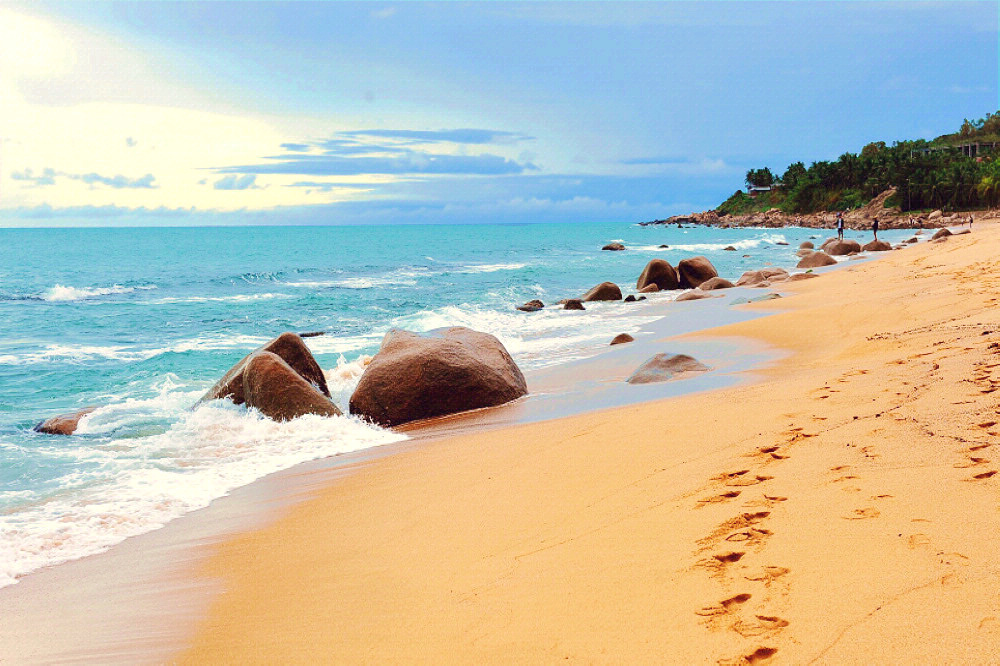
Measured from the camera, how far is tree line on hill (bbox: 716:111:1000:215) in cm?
7050

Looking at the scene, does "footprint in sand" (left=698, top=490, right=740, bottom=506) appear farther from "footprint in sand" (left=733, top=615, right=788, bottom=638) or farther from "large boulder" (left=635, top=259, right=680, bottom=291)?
"large boulder" (left=635, top=259, right=680, bottom=291)

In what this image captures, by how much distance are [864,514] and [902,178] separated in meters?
88.1

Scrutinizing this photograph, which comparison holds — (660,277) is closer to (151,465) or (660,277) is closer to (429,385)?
(429,385)

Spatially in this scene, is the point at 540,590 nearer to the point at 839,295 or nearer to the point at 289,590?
the point at 289,590

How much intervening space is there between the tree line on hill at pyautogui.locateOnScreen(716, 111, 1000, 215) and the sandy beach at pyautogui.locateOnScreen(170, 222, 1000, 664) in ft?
244

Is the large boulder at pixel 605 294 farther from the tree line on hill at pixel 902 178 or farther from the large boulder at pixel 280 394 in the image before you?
the tree line on hill at pixel 902 178

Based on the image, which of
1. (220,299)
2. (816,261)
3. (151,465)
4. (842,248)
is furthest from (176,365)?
(842,248)

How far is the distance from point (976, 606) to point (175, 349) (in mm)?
16806

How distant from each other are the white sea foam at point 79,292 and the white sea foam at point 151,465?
24096 mm

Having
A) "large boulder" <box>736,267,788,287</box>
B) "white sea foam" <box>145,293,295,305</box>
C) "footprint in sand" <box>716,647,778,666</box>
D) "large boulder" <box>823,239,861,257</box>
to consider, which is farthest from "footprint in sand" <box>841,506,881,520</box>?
"large boulder" <box>823,239,861,257</box>

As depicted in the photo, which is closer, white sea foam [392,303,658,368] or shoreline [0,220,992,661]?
shoreline [0,220,992,661]

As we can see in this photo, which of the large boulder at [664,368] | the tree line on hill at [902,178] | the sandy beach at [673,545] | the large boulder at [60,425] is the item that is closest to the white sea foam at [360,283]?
the large boulder at [60,425]

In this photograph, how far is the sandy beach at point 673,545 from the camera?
263 cm

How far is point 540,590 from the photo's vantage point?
329cm
